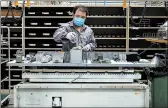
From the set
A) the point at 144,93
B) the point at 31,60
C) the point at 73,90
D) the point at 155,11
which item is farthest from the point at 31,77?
the point at 155,11

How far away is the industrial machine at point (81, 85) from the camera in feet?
7.68

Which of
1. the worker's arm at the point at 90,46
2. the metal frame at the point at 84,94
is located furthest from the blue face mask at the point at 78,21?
the metal frame at the point at 84,94

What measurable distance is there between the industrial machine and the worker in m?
0.36

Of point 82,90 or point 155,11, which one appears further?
point 155,11

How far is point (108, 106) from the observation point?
235 cm

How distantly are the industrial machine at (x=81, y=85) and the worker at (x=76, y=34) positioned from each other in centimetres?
36

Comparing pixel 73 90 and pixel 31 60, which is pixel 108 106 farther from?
pixel 31 60

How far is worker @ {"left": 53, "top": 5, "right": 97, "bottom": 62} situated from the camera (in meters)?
2.99

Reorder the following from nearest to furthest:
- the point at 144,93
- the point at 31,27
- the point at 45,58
Result: the point at 144,93
the point at 45,58
the point at 31,27

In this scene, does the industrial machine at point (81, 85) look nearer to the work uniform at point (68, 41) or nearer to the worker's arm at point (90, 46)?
the worker's arm at point (90, 46)

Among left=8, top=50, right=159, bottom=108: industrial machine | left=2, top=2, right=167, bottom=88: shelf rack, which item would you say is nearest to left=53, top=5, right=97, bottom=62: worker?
left=8, top=50, right=159, bottom=108: industrial machine

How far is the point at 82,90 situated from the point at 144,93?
1.68 ft

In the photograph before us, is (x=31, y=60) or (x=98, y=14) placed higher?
(x=98, y=14)

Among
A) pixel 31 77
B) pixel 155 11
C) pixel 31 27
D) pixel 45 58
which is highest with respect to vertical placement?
pixel 155 11
